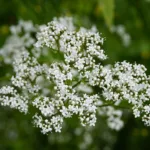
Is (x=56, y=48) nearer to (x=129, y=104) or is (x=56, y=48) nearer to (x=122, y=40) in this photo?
(x=129, y=104)

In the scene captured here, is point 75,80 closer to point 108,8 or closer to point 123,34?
point 108,8

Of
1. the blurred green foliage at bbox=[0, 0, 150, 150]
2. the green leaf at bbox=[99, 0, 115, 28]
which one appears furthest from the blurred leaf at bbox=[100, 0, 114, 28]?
the blurred green foliage at bbox=[0, 0, 150, 150]

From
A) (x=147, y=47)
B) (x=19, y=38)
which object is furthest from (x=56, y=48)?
(x=147, y=47)

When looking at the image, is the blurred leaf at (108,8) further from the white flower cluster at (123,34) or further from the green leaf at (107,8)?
the white flower cluster at (123,34)

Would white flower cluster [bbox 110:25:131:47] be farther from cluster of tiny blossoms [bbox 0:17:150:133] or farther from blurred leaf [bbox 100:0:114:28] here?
cluster of tiny blossoms [bbox 0:17:150:133]

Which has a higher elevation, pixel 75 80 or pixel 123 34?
pixel 123 34

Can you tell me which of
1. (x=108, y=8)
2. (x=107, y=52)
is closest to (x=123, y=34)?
(x=107, y=52)
